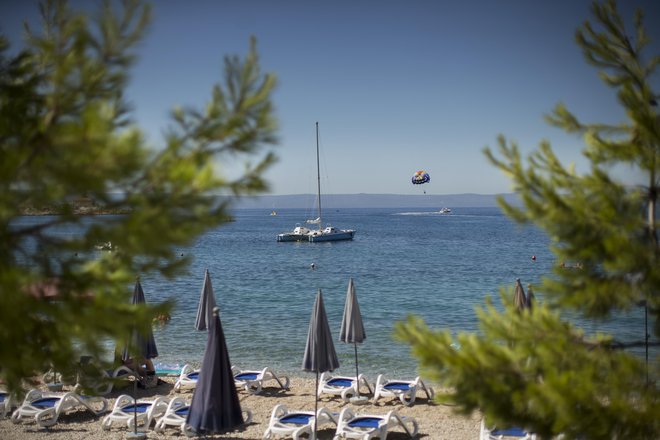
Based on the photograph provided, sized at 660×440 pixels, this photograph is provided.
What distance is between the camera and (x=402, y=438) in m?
10.4

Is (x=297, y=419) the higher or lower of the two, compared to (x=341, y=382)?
higher

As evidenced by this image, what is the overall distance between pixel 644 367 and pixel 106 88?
4.85m

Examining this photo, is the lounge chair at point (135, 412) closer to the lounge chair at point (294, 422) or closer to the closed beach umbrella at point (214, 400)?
the lounge chair at point (294, 422)

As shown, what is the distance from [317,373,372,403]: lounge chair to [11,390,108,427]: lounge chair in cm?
446

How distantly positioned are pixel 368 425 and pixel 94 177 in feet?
26.2

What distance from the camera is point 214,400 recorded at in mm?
8508


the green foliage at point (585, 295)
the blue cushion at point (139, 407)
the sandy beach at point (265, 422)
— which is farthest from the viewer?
the blue cushion at point (139, 407)

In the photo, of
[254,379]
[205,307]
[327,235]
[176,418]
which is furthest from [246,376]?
[327,235]

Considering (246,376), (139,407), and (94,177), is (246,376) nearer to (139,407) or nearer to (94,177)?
(139,407)

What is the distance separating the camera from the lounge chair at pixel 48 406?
10.9 m

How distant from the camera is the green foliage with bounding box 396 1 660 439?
490cm

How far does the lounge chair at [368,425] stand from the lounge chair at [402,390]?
1730 millimetres

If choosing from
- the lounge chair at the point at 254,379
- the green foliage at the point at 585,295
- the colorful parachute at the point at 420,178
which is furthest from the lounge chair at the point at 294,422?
the colorful parachute at the point at 420,178

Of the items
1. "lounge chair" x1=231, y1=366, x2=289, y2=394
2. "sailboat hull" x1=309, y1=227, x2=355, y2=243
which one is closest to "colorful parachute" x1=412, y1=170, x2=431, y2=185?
"sailboat hull" x1=309, y1=227, x2=355, y2=243
